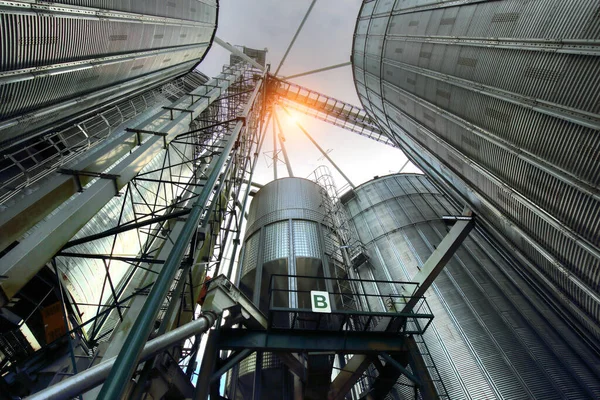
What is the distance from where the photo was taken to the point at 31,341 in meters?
9.56

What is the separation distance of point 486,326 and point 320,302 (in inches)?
234

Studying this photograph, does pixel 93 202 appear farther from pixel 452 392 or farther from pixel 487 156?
pixel 452 392

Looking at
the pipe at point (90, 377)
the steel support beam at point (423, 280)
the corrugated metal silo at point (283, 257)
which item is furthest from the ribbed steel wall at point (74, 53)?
the steel support beam at point (423, 280)

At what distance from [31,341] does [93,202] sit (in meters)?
6.30

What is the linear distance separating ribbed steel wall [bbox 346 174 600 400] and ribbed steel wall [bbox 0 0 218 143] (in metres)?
13.4

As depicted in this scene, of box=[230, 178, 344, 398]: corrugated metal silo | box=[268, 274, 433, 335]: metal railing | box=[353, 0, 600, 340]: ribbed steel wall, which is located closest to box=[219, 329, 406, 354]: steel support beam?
box=[268, 274, 433, 335]: metal railing

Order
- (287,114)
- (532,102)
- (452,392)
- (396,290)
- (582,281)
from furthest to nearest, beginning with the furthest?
1. (287,114)
2. (396,290)
3. (452,392)
4. (532,102)
5. (582,281)

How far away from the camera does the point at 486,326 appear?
10445mm

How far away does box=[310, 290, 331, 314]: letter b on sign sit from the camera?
9.19 m

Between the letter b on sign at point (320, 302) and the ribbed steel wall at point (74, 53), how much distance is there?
28.4 feet

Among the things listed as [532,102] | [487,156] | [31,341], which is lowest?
[31,341]

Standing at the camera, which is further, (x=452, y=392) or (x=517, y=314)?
(x=517, y=314)

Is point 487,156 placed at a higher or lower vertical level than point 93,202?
higher

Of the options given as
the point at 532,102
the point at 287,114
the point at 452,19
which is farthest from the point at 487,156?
the point at 287,114
